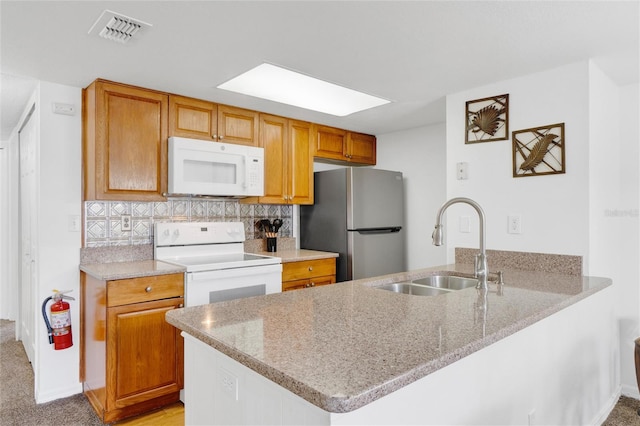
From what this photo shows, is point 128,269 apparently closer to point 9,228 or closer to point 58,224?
point 58,224

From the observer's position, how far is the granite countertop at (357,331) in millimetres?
857

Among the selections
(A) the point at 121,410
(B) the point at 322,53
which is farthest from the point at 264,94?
(A) the point at 121,410

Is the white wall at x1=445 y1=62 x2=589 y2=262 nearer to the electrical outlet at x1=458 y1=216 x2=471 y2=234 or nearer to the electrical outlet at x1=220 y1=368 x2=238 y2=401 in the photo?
the electrical outlet at x1=458 y1=216 x2=471 y2=234

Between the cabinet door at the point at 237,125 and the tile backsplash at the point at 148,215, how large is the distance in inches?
21.5

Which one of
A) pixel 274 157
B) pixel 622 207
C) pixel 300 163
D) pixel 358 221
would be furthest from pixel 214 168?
pixel 622 207

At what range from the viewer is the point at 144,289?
2.35 metres

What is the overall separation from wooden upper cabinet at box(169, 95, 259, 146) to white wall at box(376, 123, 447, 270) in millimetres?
1550

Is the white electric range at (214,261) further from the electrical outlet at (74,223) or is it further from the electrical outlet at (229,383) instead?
the electrical outlet at (229,383)

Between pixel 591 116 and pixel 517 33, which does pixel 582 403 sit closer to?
pixel 591 116

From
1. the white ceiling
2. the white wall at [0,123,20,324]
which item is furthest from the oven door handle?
the white wall at [0,123,20,324]

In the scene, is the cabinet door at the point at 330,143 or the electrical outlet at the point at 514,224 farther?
the cabinet door at the point at 330,143

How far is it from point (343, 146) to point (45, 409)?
3.05 meters

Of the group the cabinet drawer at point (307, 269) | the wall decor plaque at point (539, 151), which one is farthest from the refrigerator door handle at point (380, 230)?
the wall decor plaque at point (539, 151)

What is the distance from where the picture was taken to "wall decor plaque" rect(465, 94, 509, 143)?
254 cm
